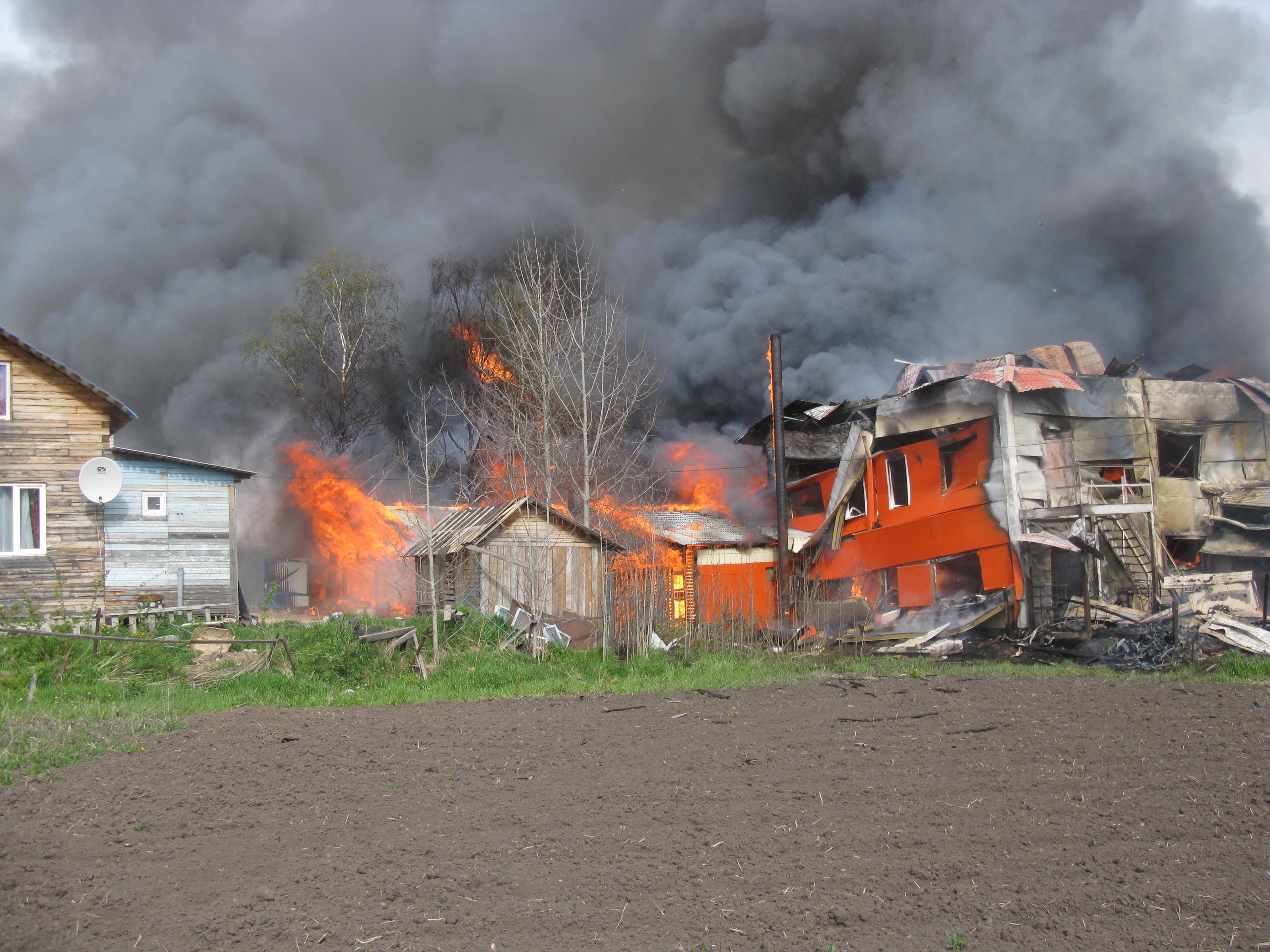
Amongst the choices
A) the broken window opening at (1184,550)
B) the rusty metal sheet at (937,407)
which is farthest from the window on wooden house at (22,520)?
the broken window opening at (1184,550)

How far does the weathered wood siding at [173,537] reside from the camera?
17.9 meters

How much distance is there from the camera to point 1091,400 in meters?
20.2

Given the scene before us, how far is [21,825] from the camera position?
542 centimetres

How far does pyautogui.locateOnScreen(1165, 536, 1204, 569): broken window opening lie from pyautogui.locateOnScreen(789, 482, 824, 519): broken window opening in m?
9.52

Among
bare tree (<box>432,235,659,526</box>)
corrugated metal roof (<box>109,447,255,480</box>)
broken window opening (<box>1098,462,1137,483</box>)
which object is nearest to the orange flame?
bare tree (<box>432,235,659,526</box>)

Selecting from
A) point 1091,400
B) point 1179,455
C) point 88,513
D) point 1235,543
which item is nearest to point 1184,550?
point 1235,543

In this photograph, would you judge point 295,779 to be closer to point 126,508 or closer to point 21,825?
point 21,825

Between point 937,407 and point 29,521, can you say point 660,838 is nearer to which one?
point 29,521

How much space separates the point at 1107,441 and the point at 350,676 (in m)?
17.5

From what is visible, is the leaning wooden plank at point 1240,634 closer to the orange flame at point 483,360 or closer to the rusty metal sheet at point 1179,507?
the rusty metal sheet at point 1179,507

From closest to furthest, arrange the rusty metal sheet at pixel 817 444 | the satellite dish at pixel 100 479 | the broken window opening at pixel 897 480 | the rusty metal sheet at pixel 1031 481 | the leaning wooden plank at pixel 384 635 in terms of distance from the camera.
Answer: the leaning wooden plank at pixel 384 635, the satellite dish at pixel 100 479, the rusty metal sheet at pixel 1031 481, the broken window opening at pixel 897 480, the rusty metal sheet at pixel 817 444

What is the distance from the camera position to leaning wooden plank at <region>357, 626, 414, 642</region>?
13008mm

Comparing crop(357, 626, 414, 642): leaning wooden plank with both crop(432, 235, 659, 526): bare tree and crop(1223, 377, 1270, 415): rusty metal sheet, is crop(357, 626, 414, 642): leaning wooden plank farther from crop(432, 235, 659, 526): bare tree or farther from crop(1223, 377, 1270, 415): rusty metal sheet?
crop(1223, 377, 1270, 415): rusty metal sheet

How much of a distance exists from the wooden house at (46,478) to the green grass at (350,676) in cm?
606
